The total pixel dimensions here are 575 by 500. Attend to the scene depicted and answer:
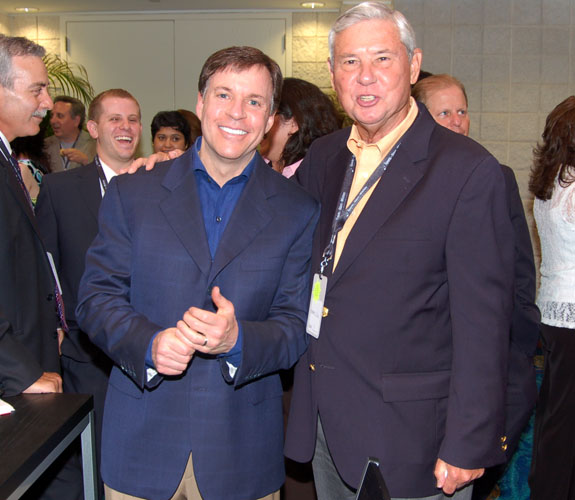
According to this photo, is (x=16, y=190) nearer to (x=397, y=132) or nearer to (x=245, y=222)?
(x=245, y=222)

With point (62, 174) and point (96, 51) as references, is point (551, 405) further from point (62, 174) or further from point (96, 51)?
point (96, 51)

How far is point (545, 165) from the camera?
2811 mm

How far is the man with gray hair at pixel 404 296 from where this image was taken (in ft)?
4.81

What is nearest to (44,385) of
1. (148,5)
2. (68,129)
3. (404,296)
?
(404,296)

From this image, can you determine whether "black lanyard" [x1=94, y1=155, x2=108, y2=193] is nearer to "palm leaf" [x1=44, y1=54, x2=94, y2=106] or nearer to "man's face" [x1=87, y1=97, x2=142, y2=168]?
"man's face" [x1=87, y1=97, x2=142, y2=168]

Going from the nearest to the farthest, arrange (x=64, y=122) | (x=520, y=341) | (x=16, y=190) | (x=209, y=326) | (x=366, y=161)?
1. (x=209, y=326)
2. (x=366, y=161)
3. (x=520, y=341)
4. (x=16, y=190)
5. (x=64, y=122)

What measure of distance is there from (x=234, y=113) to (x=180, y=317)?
552 millimetres

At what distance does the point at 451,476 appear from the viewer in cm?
150

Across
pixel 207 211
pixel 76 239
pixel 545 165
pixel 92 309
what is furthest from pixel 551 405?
pixel 76 239

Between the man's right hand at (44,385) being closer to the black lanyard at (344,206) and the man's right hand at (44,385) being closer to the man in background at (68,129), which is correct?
the black lanyard at (344,206)

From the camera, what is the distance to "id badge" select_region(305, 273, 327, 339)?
5.38 feet

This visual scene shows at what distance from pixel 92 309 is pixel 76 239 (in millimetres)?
1340

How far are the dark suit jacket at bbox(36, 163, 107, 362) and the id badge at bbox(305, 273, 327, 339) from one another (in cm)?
150

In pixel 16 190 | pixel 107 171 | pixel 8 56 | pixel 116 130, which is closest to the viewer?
pixel 16 190
